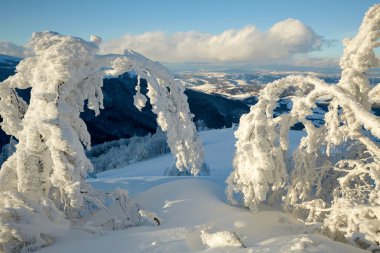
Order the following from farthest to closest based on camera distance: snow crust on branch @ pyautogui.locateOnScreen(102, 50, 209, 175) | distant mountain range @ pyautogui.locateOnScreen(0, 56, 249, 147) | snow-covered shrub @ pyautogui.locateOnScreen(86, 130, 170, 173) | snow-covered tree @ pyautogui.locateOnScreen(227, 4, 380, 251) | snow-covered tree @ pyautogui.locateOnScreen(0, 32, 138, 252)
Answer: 1. distant mountain range @ pyautogui.locateOnScreen(0, 56, 249, 147)
2. snow-covered shrub @ pyautogui.locateOnScreen(86, 130, 170, 173)
3. snow crust on branch @ pyautogui.locateOnScreen(102, 50, 209, 175)
4. snow-covered tree @ pyautogui.locateOnScreen(0, 32, 138, 252)
5. snow-covered tree @ pyautogui.locateOnScreen(227, 4, 380, 251)

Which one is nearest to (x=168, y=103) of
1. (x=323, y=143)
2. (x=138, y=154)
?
(x=323, y=143)

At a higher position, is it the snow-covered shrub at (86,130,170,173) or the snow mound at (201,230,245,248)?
the snow mound at (201,230,245,248)

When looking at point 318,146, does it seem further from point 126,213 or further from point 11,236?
point 11,236

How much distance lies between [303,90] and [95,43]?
2.95m

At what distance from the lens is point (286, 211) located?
4602 millimetres

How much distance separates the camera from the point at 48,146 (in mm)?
4133

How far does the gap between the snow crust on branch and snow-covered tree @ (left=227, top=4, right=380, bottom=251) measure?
0.96 m

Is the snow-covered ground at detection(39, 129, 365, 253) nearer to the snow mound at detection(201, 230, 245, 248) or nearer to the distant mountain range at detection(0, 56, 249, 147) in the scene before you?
the snow mound at detection(201, 230, 245, 248)

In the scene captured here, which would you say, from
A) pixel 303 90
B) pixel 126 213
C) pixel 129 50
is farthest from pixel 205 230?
pixel 129 50

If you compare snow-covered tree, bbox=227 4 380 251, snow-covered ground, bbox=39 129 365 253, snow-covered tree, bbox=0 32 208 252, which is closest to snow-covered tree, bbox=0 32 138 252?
snow-covered tree, bbox=0 32 208 252

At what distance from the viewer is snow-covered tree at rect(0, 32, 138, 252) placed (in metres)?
3.90

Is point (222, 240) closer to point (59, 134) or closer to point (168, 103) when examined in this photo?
point (59, 134)

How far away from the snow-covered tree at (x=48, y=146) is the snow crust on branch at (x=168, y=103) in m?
0.51

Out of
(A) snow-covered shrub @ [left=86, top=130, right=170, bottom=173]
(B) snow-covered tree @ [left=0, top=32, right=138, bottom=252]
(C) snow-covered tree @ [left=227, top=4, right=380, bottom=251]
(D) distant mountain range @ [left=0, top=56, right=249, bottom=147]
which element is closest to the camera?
(C) snow-covered tree @ [left=227, top=4, right=380, bottom=251]
